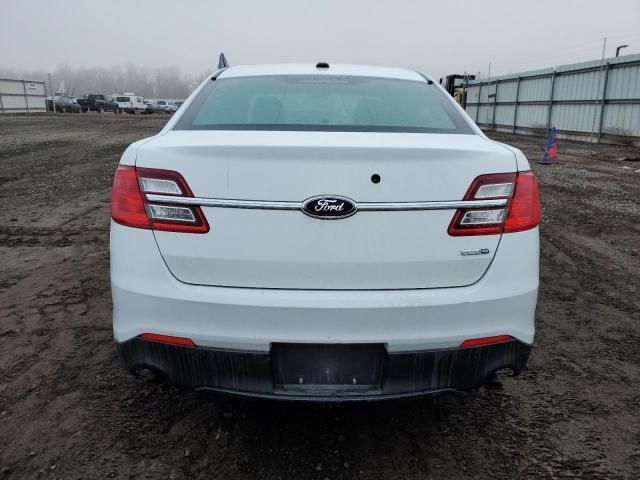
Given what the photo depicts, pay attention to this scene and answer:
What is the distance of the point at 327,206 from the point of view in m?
1.81

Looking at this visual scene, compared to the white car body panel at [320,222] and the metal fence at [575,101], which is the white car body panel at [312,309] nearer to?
the white car body panel at [320,222]

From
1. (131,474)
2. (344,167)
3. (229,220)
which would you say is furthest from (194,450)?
(344,167)

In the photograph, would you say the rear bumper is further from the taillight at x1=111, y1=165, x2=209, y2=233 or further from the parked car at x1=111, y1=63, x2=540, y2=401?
the taillight at x1=111, y1=165, x2=209, y2=233

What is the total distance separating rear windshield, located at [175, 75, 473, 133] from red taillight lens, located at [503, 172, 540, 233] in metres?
0.43

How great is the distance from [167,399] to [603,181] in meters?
10.1

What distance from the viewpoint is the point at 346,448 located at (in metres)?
2.26

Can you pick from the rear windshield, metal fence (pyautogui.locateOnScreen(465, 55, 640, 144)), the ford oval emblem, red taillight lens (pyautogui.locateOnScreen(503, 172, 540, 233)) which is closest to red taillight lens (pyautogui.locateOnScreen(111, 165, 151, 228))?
the rear windshield

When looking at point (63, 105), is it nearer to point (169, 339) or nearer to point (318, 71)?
point (318, 71)

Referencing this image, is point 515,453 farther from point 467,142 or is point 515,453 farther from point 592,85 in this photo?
point 592,85

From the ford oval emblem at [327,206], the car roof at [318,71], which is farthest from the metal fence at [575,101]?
the ford oval emblem at [327,206]

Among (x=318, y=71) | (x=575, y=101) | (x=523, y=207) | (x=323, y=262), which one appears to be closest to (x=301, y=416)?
(x=323, y=262)

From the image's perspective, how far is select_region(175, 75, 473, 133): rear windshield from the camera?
7.42ft

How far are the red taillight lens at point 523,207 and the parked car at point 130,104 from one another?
2291 inches

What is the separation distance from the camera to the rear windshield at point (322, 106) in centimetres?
226
